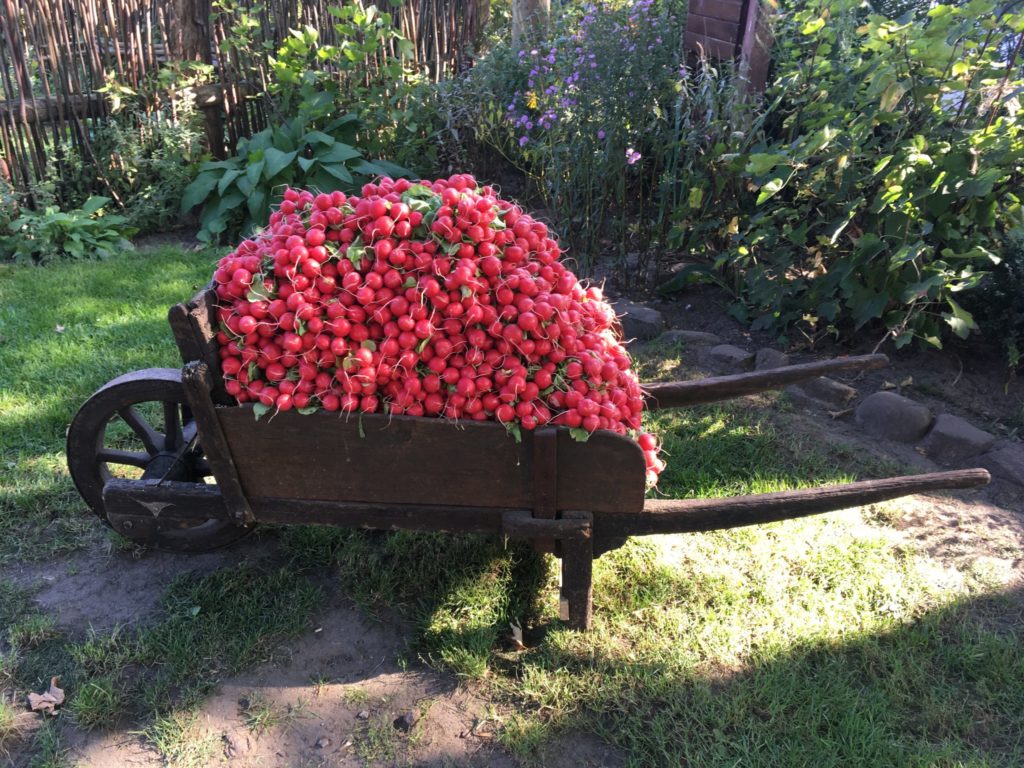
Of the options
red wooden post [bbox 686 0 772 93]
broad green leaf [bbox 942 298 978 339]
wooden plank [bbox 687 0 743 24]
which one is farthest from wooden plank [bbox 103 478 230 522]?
wooden plank [bbox 687 0 743 24]

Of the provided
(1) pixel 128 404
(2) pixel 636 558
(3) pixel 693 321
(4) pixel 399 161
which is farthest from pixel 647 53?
(1) pixel 128 404

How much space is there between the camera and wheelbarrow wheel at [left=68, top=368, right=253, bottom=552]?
8.55 feet

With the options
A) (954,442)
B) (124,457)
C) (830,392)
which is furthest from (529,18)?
(124,457)

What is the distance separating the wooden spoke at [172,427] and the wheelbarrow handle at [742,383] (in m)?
1.70

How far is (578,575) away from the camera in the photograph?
2416 millimetres

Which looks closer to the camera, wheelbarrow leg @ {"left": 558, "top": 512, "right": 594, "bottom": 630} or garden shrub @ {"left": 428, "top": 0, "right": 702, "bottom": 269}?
wheelbarrow leg @ {"left": 558, "top": 512, "right": 594, "bottom": 630}

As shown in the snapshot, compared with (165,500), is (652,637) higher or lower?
lower

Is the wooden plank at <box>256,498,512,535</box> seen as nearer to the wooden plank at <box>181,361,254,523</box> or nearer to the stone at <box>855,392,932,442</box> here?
the wooden plank at <box>181,361,254,523</box>

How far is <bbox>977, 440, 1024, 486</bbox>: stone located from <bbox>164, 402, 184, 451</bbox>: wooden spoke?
3358 millimetres

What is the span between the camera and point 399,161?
657 cm

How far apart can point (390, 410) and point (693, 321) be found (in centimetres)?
313

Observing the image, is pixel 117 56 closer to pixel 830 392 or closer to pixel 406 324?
pixel 406 324

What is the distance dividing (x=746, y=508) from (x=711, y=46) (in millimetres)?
4145

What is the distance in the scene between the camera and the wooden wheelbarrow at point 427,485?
2.20 meters
